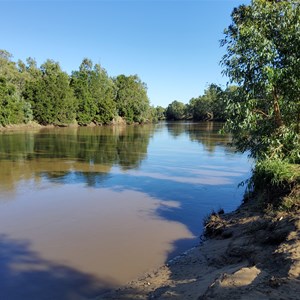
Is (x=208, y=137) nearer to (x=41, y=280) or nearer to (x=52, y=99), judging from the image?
(x=52, y=99)

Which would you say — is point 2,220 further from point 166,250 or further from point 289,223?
point 289,223

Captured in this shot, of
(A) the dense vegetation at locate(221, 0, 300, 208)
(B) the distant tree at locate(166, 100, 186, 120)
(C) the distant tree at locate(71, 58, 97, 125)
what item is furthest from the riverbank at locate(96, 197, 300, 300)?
(B) the distant tree at locate(166, 100, 186, 120)

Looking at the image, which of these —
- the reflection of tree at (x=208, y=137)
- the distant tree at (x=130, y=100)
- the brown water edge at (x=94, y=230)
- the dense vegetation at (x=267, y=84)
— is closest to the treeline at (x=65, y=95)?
the distant tree at (x=130, y=100)

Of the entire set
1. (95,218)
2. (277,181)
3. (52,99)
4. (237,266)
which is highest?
(52,99)

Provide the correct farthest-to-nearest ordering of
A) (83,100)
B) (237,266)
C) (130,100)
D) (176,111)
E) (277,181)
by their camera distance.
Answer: (176,111), (130,100), (83,100), (277,181), (237,266)

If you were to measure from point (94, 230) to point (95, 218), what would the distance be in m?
1.03

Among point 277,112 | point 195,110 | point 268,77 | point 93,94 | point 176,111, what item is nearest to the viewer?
point 268,77

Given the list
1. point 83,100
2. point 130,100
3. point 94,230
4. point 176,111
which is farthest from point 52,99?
point 176,111

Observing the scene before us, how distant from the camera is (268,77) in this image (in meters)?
8.63

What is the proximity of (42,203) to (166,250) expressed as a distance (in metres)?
5.50

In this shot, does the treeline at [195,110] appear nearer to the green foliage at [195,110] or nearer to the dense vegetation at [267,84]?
the green foliage at [195,110]

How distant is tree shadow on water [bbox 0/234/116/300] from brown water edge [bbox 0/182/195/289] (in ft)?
0.30

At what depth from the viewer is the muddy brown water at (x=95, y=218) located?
638cm

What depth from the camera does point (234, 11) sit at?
26812 millimetres
